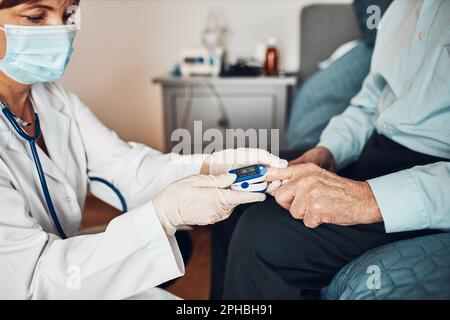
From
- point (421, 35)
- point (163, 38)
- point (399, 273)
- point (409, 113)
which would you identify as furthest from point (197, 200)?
point (163, 38)

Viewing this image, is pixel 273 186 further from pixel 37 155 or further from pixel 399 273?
pixel 37 155

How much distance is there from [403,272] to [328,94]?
0.96 meters

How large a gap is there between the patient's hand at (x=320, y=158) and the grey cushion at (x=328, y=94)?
0.28 m

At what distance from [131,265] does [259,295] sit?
0.22 meters

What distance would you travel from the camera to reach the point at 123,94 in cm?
196

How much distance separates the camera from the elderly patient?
2.27 ft

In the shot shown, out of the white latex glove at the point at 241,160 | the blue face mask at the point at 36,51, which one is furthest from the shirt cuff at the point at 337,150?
the blue face mask at the point at 36,51

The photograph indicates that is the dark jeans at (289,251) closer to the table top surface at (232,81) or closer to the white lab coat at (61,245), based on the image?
the white lab coat at (61,245)

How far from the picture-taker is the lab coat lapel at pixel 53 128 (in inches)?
32.0

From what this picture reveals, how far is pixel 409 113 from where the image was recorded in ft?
2.73

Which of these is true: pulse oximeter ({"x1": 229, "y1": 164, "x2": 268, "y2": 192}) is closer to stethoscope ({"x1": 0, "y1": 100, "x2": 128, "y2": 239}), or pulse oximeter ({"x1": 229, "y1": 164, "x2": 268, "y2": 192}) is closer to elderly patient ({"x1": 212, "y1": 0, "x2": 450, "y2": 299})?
elderly patient ({"x1": 212, "y1": 0, "x2": 450, "y2": 299})

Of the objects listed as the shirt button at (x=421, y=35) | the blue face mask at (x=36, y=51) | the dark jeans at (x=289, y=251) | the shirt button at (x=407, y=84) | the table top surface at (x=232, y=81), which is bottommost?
the dark jeans at (x=289, y=251)
